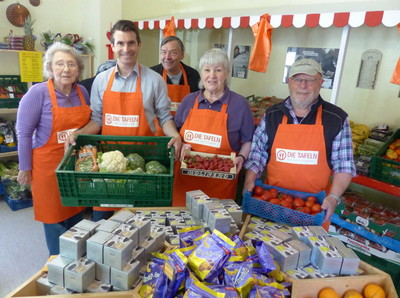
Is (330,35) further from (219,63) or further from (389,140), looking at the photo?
(219,63)

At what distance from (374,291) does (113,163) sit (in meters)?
1.50

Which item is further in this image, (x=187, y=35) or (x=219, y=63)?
(x=187, y=35)

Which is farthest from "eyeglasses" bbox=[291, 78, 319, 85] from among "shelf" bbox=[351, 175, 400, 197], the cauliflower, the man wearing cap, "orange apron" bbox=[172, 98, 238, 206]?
"shelf" bbox=[351, 175, 400, 197]

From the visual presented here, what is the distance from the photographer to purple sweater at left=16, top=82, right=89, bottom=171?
2254 mm

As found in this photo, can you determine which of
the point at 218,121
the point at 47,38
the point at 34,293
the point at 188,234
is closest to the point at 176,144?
the point at 218,121

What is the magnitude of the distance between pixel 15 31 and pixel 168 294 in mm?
4685

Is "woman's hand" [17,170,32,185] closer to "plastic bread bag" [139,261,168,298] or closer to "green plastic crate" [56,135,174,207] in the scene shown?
"green plastic crate" [56,135,174,207]

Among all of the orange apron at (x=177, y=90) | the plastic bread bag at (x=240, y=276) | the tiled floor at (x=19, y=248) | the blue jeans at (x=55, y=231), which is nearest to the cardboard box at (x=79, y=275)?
the plastic bread bag at (x=240, y=276)

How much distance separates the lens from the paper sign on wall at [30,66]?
432 cm

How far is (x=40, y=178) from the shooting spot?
96.3 inches

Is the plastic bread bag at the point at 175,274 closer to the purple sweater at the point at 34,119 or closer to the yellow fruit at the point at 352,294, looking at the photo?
the yellow fruit at the point at 352,294

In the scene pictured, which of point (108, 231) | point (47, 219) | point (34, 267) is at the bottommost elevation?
point (34, 267)

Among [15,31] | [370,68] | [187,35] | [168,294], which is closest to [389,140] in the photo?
[370,68]

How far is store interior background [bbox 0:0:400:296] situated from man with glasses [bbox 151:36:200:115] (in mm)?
908
